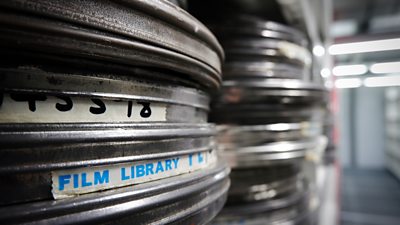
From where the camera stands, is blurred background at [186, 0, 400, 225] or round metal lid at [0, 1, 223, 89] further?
blurred background at [186, 0, 400, 225]

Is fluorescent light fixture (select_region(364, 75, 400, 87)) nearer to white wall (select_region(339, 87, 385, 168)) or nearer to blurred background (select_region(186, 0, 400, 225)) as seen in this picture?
blurred background (select_region(186, 0, 400, 225))

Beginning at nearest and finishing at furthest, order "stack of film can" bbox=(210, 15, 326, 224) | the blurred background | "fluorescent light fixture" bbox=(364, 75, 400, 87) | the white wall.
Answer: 1. "stack of film can" bbox=(210, 15, 326, 224)
2. the blurred background
3. "fluorescent light fixture" bbox=(364, 75, 400, 87)
4. the white wall

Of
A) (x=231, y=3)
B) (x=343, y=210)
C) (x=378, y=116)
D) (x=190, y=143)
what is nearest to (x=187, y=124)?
(x=190, y=143)

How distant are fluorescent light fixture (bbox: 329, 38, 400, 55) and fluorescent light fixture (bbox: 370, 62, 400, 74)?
275cm

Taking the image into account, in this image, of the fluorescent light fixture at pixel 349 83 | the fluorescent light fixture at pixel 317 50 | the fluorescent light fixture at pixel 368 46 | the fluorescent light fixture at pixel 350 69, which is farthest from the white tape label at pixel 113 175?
the fluorescent light fixture at pixel 349 83

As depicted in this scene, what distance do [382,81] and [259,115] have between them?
909cm

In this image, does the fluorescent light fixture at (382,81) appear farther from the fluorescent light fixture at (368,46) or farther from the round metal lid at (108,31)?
the round metal lid at (108,31)

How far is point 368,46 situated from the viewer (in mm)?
4656

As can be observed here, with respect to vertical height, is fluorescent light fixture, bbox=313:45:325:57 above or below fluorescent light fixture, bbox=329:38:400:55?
below

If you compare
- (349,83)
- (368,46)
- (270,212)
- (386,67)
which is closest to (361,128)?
(349,83)

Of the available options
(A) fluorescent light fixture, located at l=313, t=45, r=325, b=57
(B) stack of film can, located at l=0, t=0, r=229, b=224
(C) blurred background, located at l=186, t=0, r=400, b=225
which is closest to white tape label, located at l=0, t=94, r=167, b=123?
(B) stack of film can, located at l=0, t=0, r=229, b=224

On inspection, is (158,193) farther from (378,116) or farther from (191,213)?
(378,116)

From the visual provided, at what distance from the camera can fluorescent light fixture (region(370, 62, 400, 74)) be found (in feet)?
23.5

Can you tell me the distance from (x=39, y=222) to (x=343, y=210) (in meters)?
5.79
